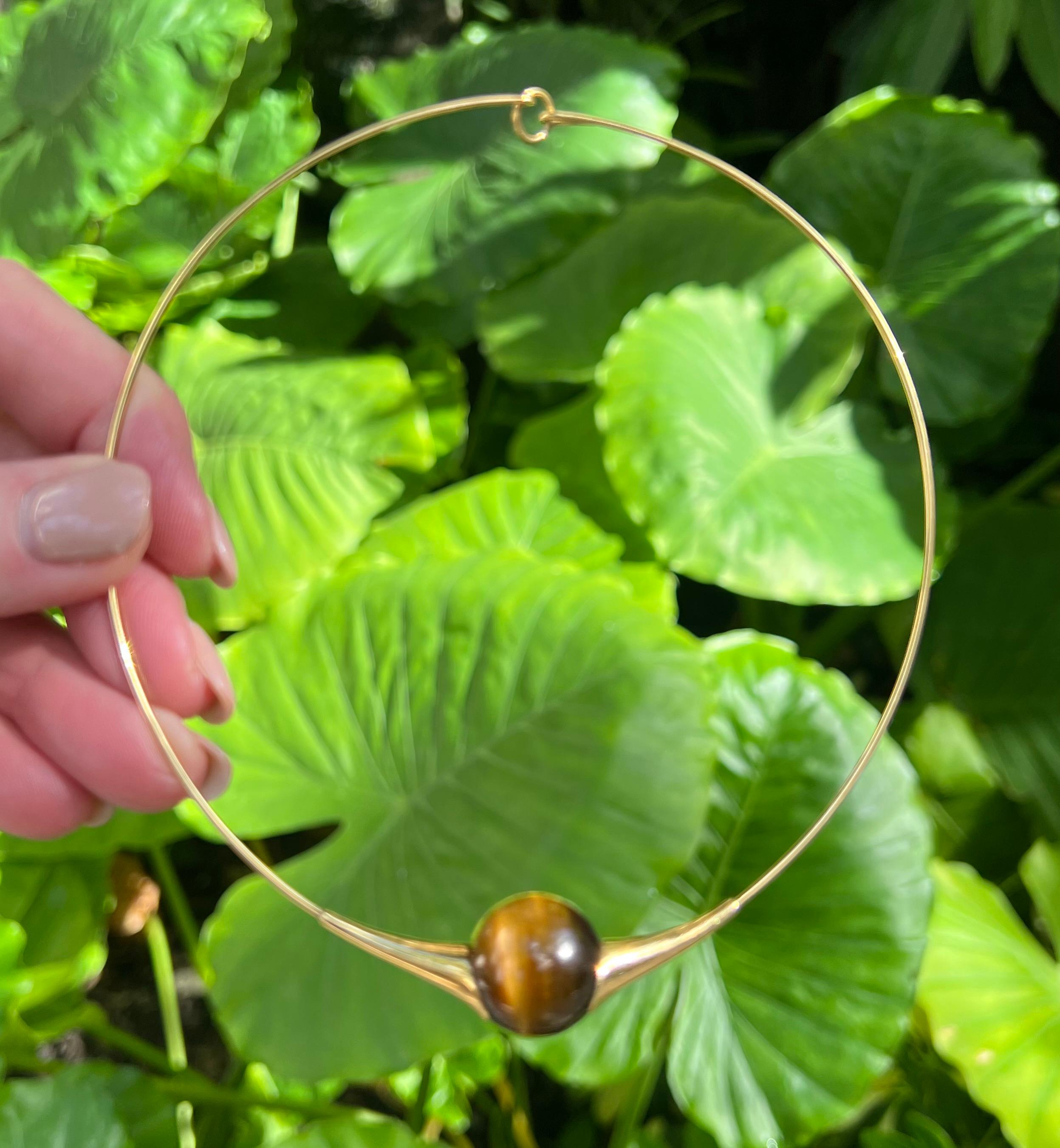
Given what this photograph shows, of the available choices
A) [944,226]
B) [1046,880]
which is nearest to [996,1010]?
[1046,880]

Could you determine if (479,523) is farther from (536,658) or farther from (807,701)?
(807,701)

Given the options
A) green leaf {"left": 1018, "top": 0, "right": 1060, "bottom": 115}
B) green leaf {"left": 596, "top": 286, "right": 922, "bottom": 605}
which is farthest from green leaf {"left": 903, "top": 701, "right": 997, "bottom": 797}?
green leaf {"left": 1018, "top": 0, "right": 1060, "bottom": 115}

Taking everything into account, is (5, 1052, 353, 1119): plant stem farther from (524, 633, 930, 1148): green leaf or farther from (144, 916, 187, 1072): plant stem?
(524, 633, 930, 1148): green leaf

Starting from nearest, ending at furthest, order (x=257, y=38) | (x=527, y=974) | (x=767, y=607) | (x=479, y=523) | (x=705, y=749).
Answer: (x=527, y=974) < (x=705, y=749) < (x=479, y=523) < (x=257, y=38) < (x=767, y=607)

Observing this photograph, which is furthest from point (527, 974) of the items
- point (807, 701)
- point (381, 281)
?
point (381, 281)

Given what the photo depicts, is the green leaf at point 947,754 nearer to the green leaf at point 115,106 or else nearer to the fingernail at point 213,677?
the fingernail at point 213,677

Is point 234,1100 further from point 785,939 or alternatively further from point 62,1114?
point 785,939
